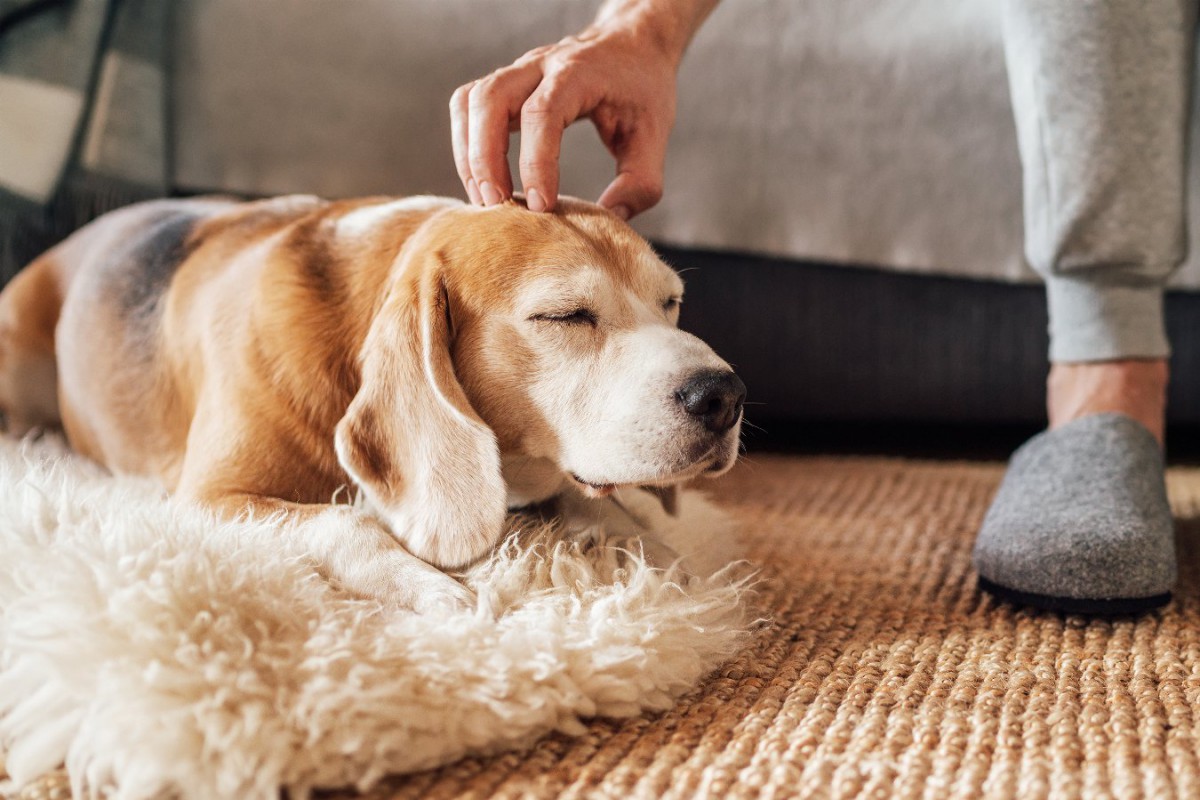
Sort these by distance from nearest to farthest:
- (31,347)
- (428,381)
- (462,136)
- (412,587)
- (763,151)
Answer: (412,587)
(428,381)
(462,136)
(31,347)
(763,151)

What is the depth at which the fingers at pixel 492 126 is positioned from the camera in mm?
1203

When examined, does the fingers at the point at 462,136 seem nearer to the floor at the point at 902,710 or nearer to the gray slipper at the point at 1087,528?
the floor at the point at 902,710

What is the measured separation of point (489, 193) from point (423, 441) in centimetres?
29

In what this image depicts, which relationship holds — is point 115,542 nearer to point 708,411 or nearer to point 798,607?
point 708,411

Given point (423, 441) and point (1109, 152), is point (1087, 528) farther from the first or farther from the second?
point (423, 441)

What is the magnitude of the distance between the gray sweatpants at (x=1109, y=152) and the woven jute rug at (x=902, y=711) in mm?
348

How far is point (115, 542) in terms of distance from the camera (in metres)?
0.95

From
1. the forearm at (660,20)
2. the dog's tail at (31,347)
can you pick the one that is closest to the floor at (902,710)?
A: the forearm at (660,20)

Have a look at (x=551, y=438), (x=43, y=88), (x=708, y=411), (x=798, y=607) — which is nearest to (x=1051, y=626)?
(x=798, y=607)

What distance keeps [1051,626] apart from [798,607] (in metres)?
0.26

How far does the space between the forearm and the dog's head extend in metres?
0.32

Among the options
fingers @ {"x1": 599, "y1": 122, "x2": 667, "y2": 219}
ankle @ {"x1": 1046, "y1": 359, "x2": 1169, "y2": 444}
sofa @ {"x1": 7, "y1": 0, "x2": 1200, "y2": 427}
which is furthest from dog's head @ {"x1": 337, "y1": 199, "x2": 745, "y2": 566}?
sofa @ {"x1": 7, "y1": 0, "x2": 1200, "y2": 427}

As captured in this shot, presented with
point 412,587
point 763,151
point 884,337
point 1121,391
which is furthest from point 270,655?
point 884,337

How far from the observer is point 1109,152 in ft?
4.74
